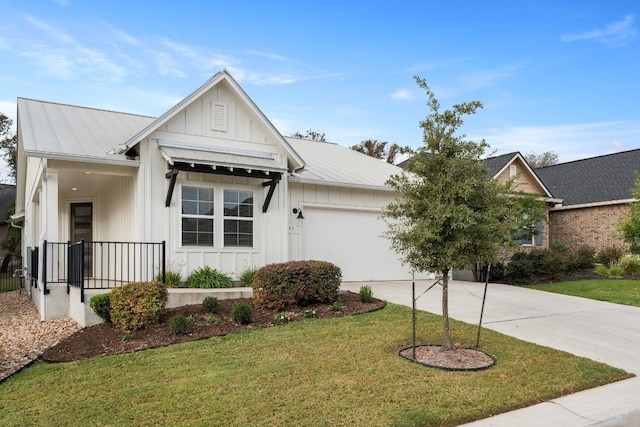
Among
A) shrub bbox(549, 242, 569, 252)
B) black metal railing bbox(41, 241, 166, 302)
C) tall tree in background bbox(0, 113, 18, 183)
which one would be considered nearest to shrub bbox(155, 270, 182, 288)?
black metal railing bbox(41, 241, 166, 302)

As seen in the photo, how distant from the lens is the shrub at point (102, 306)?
8.00 metres

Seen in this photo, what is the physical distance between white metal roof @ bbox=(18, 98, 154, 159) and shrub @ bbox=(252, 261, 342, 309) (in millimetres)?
4359

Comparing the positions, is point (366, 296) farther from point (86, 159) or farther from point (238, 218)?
point (86, 159)

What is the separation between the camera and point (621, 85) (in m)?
14.3

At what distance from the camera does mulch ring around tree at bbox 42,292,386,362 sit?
267 inches

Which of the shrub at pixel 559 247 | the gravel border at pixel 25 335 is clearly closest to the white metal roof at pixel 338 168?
the gravel border at pixel 25 335

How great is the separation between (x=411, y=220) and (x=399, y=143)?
1065 millimetres

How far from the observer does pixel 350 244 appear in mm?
13430

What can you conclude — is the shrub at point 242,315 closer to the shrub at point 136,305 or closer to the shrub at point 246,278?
the shrub at point 136,305

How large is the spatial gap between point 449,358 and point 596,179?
65.2 ft

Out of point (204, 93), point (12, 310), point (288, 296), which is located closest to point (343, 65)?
point (204, 93)

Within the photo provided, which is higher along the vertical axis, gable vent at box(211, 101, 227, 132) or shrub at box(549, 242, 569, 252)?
gable vent at box(211, 101, 227, 132)

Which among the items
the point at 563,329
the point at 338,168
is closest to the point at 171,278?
the point at 338,168

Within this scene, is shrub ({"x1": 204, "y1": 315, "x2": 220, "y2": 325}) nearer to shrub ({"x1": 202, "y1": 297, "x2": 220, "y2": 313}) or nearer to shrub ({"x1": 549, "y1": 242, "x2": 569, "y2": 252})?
shrub ({"x1": 202, "y1": 297, "x2": 220, "y2": 313})
